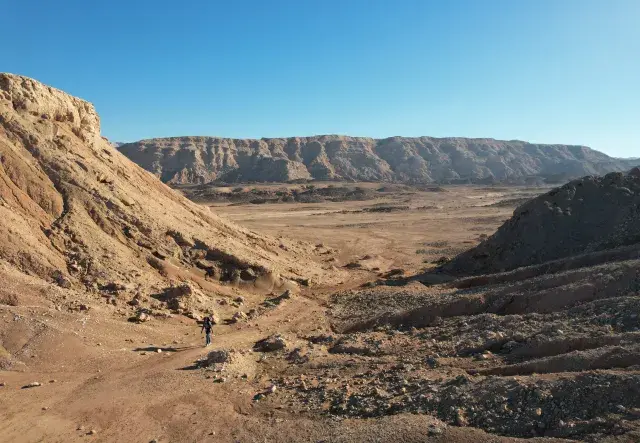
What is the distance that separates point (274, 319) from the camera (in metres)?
15.7

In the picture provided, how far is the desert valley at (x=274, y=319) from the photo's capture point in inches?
306

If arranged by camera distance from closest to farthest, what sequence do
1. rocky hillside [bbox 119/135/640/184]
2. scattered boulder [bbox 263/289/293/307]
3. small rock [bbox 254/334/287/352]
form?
small rock [bbox 254/334/287/352] < scattered boulder [bbox 263/289/293/307] < rocky hillside [bbox 119/135/640/184]

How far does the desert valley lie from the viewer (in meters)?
7.77

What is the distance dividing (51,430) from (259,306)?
29.7ft

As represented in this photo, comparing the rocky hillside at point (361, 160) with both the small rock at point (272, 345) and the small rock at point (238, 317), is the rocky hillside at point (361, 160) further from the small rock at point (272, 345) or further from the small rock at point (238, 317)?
the small rock at point (272, 345)

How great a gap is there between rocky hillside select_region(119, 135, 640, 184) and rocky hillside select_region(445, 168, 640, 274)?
3748 inches

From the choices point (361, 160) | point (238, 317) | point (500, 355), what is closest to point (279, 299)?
point (238, 317)

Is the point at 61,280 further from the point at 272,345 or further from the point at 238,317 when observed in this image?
the point at 272,345

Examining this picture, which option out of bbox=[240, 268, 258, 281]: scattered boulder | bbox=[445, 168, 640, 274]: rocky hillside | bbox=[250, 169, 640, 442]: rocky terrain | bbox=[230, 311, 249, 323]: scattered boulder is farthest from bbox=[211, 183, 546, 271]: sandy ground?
bbox=[230, 311, 249, 323]: scattered boulder

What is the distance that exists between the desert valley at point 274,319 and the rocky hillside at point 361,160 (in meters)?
95.2

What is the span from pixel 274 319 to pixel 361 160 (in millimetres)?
126206

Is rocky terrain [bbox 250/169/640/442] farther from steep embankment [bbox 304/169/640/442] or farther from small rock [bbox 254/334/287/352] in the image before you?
small rock [bbox 254/334/287/352]

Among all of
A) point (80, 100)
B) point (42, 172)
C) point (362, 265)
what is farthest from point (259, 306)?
point (80, 100)

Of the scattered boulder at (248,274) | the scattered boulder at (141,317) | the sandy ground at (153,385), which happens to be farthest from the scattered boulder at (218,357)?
the scattered boulder at (248,274)
